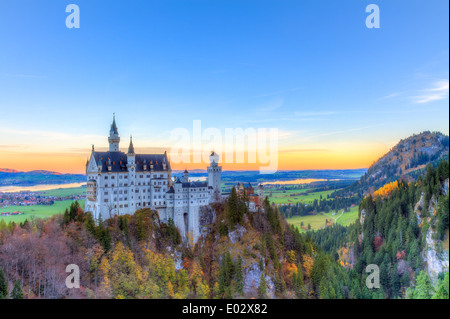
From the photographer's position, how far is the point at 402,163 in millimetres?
54969

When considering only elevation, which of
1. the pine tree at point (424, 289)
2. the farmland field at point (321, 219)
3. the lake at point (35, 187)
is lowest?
the farmland field at point (321, 219)

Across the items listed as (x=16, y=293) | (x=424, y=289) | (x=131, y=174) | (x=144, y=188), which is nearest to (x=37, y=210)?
(x=131, y=174)

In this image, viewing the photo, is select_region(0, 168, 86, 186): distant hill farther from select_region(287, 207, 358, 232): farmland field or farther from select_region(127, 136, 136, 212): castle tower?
select_region(287, 207, 358, 232): farmland field

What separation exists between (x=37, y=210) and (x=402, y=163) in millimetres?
60973

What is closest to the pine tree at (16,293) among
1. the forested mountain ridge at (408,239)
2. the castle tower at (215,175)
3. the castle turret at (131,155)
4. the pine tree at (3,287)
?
the pine tree at (3,287)

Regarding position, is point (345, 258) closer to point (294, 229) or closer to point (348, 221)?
point (294, 229)

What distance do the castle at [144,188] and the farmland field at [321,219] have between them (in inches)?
978

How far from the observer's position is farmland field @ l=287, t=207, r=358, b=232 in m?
45.7

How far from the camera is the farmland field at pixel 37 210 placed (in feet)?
65.8

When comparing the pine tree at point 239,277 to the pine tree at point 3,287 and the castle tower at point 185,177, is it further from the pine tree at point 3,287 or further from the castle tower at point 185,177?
the pine tree at point 3,287

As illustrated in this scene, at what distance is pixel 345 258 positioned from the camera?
33344mm

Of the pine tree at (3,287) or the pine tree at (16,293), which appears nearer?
the pine tree at (16,293)

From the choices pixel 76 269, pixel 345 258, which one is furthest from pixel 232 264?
pixel 345 258

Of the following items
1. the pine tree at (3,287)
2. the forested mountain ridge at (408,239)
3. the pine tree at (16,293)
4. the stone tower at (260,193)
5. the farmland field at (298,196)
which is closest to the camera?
the pine tree at (16,293)
